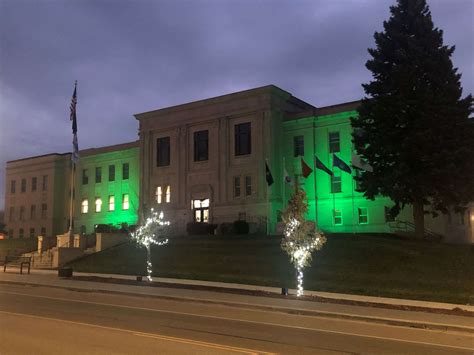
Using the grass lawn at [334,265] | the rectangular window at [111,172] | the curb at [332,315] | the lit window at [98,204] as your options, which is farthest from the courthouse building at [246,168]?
the curb at [332,315]

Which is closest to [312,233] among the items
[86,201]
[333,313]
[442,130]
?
[333,313]

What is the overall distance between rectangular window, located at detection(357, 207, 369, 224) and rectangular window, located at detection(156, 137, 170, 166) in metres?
20.3

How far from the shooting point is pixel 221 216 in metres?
48.8

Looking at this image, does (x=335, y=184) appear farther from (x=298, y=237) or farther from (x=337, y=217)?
(x=298, y=237)

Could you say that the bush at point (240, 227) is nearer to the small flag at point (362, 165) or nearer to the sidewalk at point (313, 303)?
the small flag at point (362, 165)

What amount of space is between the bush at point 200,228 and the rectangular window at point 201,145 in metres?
7.13

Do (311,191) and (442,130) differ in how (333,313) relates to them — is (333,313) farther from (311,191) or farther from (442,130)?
(311,191)

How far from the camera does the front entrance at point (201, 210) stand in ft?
165

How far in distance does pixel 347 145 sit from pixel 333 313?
31032 millimetres

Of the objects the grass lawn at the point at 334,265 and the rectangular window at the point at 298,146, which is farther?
the rectangular window at the point at 298,146

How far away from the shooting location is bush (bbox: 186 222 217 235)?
46.5 metres

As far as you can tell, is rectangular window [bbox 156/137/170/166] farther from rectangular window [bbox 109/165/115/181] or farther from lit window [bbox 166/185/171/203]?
rectangular window [bbox 109/165/115/181]

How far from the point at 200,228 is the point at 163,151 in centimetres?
1152

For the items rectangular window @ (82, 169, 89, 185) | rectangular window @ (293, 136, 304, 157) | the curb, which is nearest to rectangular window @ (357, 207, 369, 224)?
rectangular window @ (293, 136, 304, 157)
